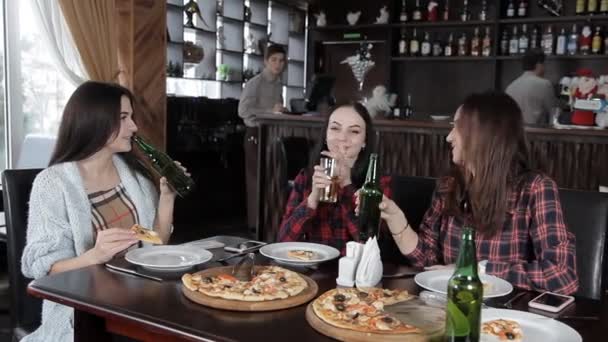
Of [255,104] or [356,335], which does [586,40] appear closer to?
[255,104]

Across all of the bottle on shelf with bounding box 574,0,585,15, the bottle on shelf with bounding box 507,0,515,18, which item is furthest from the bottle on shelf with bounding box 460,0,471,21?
the bottle on shelf with bounding box 574,0,585,15

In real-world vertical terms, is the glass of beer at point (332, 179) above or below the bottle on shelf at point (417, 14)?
below

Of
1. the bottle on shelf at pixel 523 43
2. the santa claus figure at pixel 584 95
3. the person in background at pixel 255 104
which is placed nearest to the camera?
the santa claus figure at pixel 584 95

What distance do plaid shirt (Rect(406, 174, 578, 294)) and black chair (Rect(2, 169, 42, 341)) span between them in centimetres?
117

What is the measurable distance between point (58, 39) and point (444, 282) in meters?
3.92

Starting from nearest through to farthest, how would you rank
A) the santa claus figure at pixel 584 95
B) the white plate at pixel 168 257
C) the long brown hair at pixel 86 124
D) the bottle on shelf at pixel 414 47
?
1. the white plate at pixel 168 257
2. the long brown hair at pixel 86 124
3. the santa claus figure at pixel 584 95
4. the bottle on shelf at pixel 414 47

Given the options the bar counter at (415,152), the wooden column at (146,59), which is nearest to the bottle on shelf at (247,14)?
the wooden column at (146,59)

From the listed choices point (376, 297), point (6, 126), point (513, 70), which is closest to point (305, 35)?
point (513, 70)

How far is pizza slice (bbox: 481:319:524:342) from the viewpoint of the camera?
3.69 feet

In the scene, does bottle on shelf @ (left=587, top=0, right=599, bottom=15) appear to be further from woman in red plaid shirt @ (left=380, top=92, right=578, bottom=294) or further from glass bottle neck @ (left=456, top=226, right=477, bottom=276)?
glass bottle neck @ (left=456, top=226, right=477, bottom=276)

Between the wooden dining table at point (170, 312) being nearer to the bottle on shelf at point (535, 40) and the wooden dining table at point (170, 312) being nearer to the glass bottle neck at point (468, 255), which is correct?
the glass bottle neck at point (468, 255)

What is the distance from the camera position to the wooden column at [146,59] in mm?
4840

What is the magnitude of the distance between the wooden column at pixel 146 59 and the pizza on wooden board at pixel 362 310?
12.8ft

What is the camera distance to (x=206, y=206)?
5668mm
